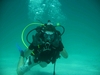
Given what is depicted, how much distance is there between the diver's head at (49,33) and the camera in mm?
4070

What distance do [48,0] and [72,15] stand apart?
37.8 feet

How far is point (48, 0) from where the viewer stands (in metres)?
25.8

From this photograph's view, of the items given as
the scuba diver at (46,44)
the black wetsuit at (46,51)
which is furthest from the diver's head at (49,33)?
the black wetsuit at (46,51)

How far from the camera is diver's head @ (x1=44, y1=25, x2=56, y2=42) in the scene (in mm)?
4070

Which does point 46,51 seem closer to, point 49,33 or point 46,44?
point 46,44

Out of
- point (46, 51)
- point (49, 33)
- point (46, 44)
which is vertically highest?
point (49, 33)

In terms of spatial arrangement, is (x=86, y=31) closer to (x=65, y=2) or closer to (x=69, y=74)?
(x=65, y=2)

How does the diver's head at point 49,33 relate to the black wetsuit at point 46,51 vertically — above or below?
above

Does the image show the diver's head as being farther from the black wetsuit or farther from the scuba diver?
the black wetsuit

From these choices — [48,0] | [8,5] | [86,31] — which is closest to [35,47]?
[48,0]

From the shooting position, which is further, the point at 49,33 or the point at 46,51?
the point at 49,33

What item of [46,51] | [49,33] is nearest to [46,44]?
[46,51]

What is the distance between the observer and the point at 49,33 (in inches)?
164

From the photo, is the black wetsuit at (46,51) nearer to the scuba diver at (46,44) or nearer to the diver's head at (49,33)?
the scuba diver at (46,44)
